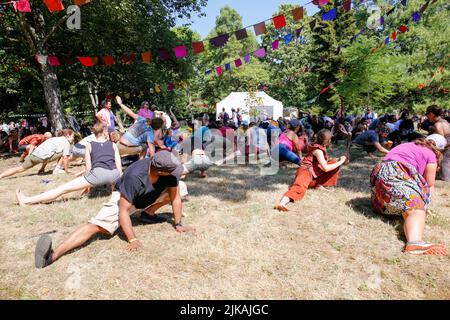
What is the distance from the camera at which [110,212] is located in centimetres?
345

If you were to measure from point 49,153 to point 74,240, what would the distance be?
4.58 meters

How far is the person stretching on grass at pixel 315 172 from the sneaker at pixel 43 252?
305 cm

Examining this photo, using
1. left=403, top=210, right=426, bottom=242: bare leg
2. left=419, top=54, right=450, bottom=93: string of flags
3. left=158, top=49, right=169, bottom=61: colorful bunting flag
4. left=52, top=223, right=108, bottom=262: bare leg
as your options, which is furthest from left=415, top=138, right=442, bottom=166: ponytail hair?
left=419, top=54, right=450, bottom=93: string of flags

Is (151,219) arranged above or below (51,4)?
below

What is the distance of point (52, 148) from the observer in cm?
698

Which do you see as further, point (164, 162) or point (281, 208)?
point (281, 208)

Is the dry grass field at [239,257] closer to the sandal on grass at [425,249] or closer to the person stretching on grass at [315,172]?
the sandal on grass at [425,249]

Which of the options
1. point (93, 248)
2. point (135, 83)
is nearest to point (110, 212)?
point (93, 248)

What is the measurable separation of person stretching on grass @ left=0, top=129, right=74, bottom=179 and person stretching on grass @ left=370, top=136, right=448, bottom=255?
6.69 metres

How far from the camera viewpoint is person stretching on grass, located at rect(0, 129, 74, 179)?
6793 millimetres

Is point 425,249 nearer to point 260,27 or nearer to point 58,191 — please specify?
point 58,191

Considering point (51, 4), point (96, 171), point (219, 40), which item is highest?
point (51, 4)

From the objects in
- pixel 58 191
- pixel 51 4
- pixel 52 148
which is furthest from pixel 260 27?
pixel 58 191

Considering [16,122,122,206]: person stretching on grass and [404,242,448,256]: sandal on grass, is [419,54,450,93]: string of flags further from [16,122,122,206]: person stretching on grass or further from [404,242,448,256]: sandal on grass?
[16,122,122,206]: person stretching on grass
